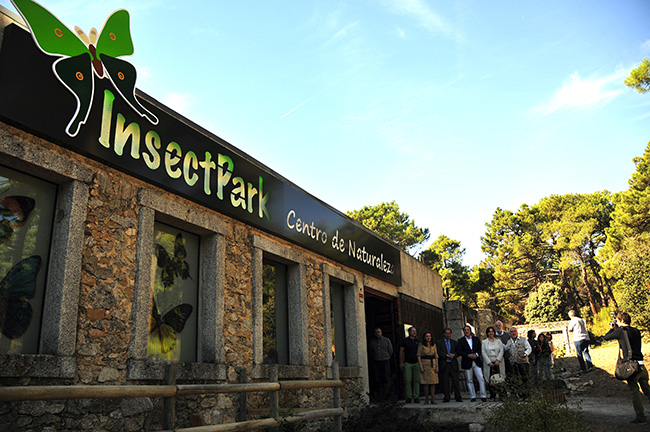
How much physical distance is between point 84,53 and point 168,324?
3.41 metres

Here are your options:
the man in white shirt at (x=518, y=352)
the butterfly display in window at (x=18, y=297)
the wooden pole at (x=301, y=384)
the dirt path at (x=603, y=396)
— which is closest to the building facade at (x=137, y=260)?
the butterfly display in window at (x=18, y=297)

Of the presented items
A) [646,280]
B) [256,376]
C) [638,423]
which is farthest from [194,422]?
[646,280]

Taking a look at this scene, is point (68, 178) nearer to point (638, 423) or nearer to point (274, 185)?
point (274, 185)

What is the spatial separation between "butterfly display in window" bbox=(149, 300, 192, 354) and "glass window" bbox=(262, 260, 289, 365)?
183 cm

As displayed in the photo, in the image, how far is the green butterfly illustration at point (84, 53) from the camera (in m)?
5.11

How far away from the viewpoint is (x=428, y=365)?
1069cm

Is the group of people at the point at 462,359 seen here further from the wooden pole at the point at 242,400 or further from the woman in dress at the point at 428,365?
the wooden pole at the point at 242,400

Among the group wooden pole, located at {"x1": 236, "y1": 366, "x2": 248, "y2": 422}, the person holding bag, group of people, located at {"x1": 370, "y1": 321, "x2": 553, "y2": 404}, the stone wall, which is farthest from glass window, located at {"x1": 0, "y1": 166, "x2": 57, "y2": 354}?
the person holding bag

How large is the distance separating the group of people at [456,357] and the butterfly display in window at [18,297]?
7231 millimetres

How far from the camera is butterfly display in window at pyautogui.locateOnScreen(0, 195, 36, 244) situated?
487 centimetres

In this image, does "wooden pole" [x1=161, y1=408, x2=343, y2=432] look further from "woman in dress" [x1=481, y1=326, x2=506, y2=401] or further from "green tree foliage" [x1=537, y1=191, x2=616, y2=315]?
"green tree foliage" [x1=537, y1=191, x2=616, y2=315]

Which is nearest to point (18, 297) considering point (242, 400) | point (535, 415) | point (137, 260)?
point (137, 260)

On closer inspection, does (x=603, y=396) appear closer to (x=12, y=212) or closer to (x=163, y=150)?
(x=163, y=150)

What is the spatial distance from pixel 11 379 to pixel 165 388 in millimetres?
1300
